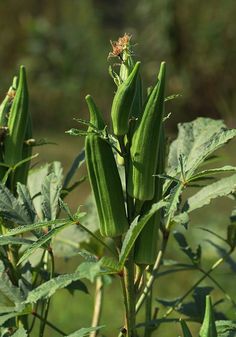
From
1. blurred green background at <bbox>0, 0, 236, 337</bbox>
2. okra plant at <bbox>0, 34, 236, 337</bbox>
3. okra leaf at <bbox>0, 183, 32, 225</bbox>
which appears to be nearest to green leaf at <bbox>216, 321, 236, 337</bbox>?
okra plant at <bbox>0, 34, 236, 337</bbox>

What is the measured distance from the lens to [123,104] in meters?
0.72

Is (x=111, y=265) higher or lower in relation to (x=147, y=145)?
lower

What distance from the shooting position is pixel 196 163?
74 centimetres

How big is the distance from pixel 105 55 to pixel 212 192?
5812 millimetres

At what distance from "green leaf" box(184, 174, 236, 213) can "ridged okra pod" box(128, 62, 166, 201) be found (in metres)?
0.08

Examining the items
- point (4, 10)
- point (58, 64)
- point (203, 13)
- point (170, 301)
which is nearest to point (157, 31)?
point (203, 13)

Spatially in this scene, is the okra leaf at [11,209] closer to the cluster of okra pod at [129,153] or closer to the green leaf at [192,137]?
the cluster of okra pod at [129,153]

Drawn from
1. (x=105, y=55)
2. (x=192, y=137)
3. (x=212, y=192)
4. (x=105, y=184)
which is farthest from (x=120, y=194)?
(x=105, y=55)

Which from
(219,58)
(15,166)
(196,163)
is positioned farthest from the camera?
(219,58)

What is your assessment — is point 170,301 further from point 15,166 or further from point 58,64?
point 58,64

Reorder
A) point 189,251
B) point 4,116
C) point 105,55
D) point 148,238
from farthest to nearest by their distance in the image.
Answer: point 105,55 < point 189,251 < point 4,116 < point 148,238

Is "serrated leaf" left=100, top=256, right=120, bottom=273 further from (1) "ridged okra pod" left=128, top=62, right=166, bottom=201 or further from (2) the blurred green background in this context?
(2) the blurred green background

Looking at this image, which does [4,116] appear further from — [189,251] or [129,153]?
[189,251]

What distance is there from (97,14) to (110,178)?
6395 millimetres
